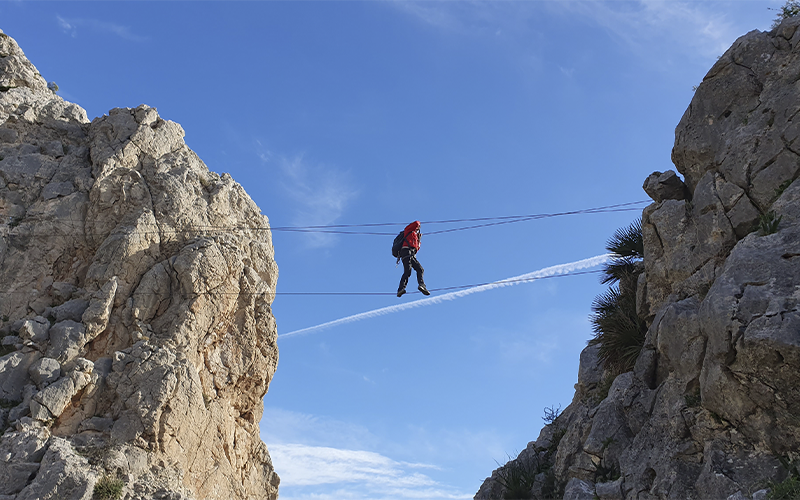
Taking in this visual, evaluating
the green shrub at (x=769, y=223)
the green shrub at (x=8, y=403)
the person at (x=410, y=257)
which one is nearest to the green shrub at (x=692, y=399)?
the green shrub at (x=769, y=223)

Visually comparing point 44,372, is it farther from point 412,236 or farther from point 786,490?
point 786,490

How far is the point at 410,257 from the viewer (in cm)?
1869

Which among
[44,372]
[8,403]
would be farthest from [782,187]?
[8,403]

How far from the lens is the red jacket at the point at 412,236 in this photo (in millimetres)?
18719

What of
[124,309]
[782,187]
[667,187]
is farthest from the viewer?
[124,309]

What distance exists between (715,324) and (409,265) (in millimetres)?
8762

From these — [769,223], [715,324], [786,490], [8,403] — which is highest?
[769,223]

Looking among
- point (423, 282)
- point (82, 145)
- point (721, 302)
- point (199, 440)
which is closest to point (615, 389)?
point (721, 302)

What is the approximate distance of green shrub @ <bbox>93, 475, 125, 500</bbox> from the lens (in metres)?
16.1

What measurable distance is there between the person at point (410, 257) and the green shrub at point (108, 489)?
28.1 ft

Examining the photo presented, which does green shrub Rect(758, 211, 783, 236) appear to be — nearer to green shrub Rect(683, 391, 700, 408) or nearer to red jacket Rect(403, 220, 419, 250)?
green shrub Rect(683, 391, 700, 408)

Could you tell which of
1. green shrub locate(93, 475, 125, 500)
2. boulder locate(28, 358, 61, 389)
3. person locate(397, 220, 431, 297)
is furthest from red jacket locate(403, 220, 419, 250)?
boulder locate(28, 358, 61, 389)

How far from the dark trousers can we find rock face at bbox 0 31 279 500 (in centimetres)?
659

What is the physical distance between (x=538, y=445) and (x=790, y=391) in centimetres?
859
